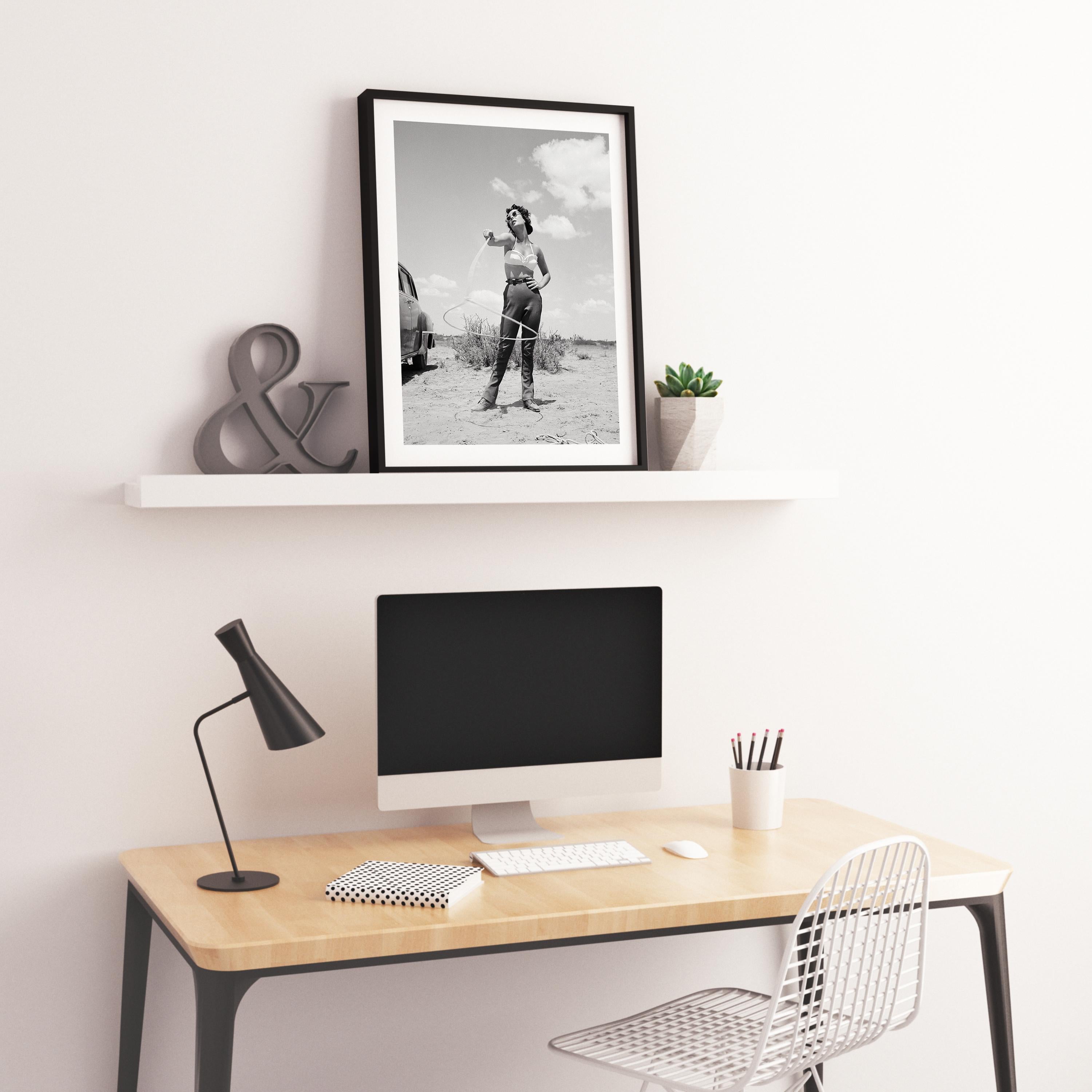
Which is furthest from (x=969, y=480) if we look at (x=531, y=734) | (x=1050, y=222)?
(x=531, y=734)

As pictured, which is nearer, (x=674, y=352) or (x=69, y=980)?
(x=69, y=980)

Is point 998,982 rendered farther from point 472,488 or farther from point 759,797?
point 472,488

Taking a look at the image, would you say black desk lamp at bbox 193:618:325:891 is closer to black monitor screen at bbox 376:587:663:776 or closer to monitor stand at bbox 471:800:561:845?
black monitor screen at bbox 376:587:663:776

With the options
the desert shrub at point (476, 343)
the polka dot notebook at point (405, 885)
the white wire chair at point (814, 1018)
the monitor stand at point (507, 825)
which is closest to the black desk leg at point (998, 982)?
the white wire chair at point (814, 1018)

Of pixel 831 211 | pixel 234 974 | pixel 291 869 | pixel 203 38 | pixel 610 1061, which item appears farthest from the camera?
pixel 831 211

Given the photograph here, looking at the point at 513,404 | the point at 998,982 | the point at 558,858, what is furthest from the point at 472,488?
the point at 998,982

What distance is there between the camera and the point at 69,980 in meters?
2.33

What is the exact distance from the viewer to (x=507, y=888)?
82.0 inches

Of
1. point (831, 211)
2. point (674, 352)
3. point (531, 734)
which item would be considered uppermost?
point (831, 211)

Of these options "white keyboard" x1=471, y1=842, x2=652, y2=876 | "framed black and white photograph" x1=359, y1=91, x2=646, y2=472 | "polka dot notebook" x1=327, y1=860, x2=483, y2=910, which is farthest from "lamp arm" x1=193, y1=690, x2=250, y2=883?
"framed black and white photograph" x1=359, y1=91, x2=646, y2=472

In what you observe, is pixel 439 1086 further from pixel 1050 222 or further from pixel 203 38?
pixel 1050 222

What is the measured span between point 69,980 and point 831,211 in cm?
217

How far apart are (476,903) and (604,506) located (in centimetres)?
95

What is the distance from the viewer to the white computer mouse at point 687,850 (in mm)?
2270
